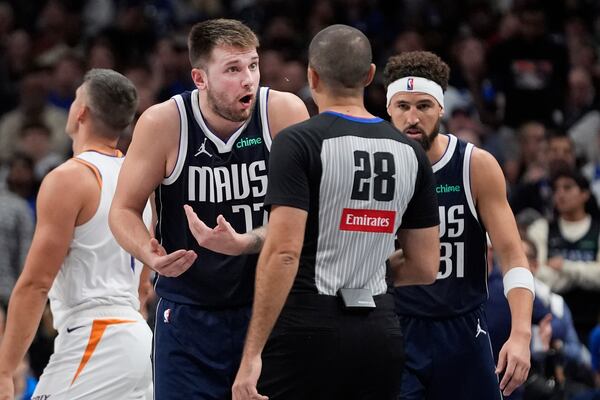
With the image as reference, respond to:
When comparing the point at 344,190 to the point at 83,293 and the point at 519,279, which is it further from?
the point at 83,293

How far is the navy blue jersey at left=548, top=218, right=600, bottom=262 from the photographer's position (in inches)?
423

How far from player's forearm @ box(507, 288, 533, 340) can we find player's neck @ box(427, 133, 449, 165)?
84 cm

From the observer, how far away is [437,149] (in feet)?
21.2

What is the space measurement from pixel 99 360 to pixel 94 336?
0.13 metres

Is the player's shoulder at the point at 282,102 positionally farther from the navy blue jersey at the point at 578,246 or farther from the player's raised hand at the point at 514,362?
the navy blue jersey at the point at 578,246

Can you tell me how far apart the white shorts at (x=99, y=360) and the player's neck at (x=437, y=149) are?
1757 mm

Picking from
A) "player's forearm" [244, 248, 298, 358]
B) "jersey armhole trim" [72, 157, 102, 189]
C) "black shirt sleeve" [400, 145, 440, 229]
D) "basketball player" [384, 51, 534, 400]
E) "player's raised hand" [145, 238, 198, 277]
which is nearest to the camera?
"player's forearm" [244, 248, 298, 358]

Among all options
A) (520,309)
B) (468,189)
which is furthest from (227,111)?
(520,309)

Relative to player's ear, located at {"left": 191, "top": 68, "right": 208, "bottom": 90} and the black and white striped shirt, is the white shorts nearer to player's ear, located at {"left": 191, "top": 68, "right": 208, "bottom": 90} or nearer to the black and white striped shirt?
player's ear, located at {"left": 191, "top": 68, "right": 208, "bottom": 90}

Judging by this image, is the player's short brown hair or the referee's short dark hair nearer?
the referee's short dark hair

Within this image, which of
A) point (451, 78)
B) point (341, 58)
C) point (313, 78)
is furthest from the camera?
point (451, 78)

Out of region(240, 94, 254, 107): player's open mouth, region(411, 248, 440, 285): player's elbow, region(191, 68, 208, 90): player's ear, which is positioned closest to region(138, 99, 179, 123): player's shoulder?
region(191, 68, 208, 90): player's ear

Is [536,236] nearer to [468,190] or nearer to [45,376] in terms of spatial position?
[468,190]

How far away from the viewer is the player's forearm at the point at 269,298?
4840 millimetres
